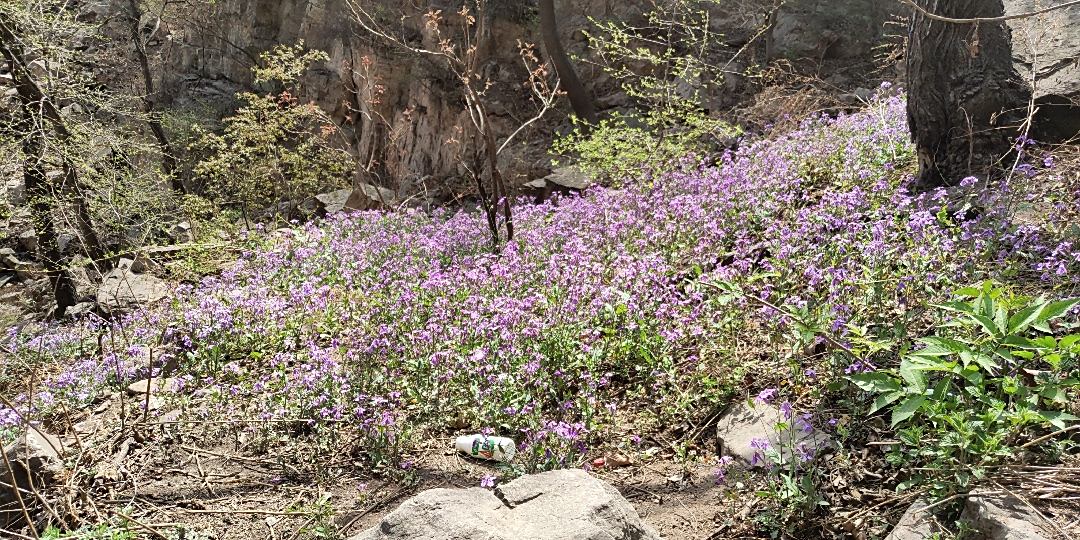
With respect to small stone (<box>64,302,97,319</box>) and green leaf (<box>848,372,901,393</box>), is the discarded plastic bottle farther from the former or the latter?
small stone (<box>64,302,97,319</box>)

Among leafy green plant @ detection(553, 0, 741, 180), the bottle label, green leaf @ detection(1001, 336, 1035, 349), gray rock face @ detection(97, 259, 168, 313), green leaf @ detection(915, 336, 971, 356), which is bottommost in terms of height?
gray rock face @ detection(97, 259, 168, 313)

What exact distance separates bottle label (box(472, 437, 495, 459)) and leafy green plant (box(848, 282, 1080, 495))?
6.81ft

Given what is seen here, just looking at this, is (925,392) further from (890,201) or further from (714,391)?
(890,201)

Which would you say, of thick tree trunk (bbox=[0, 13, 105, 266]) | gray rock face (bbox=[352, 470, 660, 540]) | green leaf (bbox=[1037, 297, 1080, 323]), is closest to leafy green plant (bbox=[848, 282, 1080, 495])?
green leaf (bbox=[1037, 297, 1080, 323])

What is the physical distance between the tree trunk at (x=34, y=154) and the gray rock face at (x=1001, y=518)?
1202cm

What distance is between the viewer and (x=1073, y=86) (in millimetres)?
5508

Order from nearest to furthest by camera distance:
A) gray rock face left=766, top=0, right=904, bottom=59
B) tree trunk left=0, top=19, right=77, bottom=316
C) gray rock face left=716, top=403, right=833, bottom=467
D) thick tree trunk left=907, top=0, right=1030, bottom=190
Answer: gray rock face left=716, top=403, right=833, bottom=467 < thick tree trunk left=907, top=0, right=1030, bottom=190 < tree trunk left=0, top=19, right=77, bottom=316 < gray rock face left=766, top=0, right=904, bottom=59

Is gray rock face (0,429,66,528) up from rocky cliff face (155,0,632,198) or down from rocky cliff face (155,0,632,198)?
down

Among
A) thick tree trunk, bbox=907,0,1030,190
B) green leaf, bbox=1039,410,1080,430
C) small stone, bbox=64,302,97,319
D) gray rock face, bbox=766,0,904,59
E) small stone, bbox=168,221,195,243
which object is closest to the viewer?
green leaf, bbox=1039,410,1080,430

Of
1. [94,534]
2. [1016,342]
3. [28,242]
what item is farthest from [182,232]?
[1016,342]

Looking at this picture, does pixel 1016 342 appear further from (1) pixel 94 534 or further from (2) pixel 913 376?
(1) pixel 94 534

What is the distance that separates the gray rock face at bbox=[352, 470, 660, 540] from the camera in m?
2.38

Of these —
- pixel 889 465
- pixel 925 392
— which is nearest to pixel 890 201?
pixel 889 465

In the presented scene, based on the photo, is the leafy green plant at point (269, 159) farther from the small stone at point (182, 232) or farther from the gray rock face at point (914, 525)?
the gray rock face at point (914, 525)
